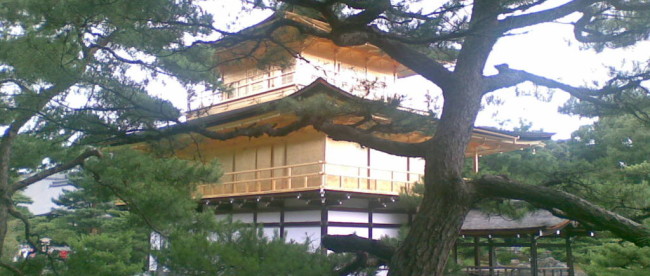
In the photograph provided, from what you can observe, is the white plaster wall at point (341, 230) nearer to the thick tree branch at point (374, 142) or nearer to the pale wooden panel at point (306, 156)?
the pale wooden panel at point (306, 156)

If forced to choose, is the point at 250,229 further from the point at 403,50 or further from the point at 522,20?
the point at 522,20

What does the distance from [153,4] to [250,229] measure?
1859mm

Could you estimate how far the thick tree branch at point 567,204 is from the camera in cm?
345

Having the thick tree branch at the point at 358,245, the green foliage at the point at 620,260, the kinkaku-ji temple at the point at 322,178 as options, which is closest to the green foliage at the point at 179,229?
the thick tree branch at the point at 358,245

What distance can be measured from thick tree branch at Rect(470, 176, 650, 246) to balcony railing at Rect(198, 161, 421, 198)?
689 centimetres

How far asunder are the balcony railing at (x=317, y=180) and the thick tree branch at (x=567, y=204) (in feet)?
22.6

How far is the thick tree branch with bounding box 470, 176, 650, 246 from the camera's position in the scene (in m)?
3.45

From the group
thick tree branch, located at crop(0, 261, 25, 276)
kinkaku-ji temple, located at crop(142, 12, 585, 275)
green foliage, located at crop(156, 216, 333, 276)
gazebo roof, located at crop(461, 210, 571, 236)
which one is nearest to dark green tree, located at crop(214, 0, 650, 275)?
green foliage, located at crop(156, 216, 333, 276)

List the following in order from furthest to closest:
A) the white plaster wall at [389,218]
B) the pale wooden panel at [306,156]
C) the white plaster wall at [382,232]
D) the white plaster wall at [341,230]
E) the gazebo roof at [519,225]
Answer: the white plaster wall at [389,218], the white plaster wall at [382,232], the pale wooden panel at [306,156], the white plaster wall at [341,230], the gazebo roof at [519,225]

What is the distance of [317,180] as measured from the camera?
38.2ft

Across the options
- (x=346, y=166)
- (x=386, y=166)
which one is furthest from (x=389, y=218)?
(x=346, y=166)

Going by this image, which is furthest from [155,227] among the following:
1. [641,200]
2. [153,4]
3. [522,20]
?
[641,200]

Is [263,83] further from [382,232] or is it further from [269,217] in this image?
[382,232]

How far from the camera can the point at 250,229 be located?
4082 millimetres
